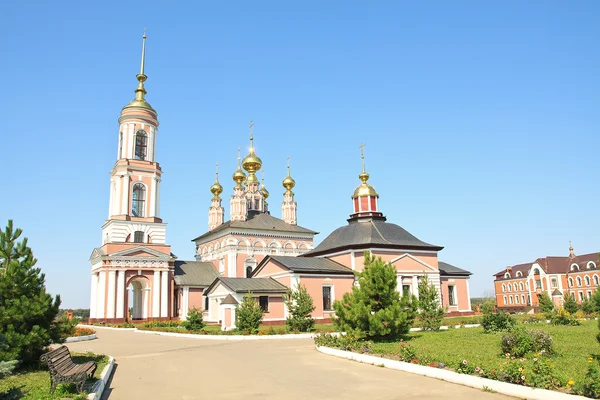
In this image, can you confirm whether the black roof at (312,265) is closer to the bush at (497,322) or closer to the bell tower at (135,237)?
the bell tower at (135,237)

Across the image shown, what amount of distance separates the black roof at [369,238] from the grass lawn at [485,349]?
50.4 feet

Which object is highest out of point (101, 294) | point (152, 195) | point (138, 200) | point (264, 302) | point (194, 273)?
point (152, 195)

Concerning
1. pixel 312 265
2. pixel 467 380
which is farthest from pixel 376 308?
pixel 312 265

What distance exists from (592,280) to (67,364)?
6620 cm

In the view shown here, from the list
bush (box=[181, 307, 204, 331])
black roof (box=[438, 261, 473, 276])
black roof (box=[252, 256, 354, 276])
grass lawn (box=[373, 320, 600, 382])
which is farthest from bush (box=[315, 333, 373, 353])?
black roof (box=[438, 261, 473, 276])

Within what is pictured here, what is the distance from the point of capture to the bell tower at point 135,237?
36469 millimetres

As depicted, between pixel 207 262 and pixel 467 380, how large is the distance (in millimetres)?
37749

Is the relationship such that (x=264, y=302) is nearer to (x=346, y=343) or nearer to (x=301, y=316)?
(x=301, y=316)

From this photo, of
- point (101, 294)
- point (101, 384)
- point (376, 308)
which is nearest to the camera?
point (101, 384)

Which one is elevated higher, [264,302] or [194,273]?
[194,273]

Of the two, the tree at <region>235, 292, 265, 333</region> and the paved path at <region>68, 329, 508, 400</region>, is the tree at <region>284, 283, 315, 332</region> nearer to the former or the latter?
the tree at <region>235, 292, 265, 333</region>

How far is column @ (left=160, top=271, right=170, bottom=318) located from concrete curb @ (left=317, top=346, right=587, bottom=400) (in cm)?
2648

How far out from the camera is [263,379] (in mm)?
11062

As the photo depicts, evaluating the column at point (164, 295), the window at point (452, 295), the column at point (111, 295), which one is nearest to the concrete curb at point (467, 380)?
the column at point (164, 295)
